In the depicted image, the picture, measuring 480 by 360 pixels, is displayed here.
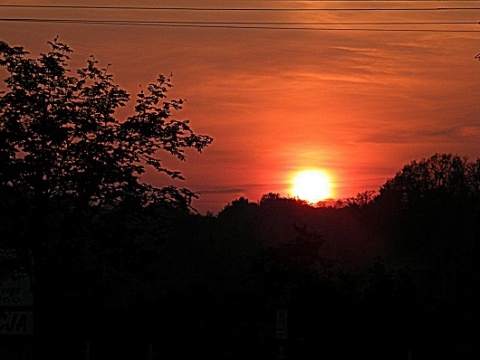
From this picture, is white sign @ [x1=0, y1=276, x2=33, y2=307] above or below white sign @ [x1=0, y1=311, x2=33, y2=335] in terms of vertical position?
above

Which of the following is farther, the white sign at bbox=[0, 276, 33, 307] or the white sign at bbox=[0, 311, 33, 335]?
the white sign at bbox=[0, 311, 33, 335]

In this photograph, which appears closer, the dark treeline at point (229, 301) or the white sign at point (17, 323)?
the dark treeline at point (229, 301)

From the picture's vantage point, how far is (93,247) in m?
19.3

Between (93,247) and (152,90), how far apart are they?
3.92 m

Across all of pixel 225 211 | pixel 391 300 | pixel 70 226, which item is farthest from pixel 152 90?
pixel 225 211

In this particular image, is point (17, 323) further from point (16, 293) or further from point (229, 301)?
point (229, 301)

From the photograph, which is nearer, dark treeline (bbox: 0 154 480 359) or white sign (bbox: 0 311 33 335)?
dark treeline (bbox: 0 154 480 359)

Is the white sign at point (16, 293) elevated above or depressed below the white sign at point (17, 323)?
above

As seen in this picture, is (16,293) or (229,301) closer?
(16,293)

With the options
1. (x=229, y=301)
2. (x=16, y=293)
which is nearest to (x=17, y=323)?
(x=16, y=293)

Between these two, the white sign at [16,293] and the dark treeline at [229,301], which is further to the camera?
the white sign at [16,293]

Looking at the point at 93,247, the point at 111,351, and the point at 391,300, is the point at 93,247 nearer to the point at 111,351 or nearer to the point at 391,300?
the point at 111,351

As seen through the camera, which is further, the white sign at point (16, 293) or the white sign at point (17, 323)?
the white sign at point (17, 323)

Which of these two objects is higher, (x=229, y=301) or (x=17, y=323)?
(x=229, y=301)
